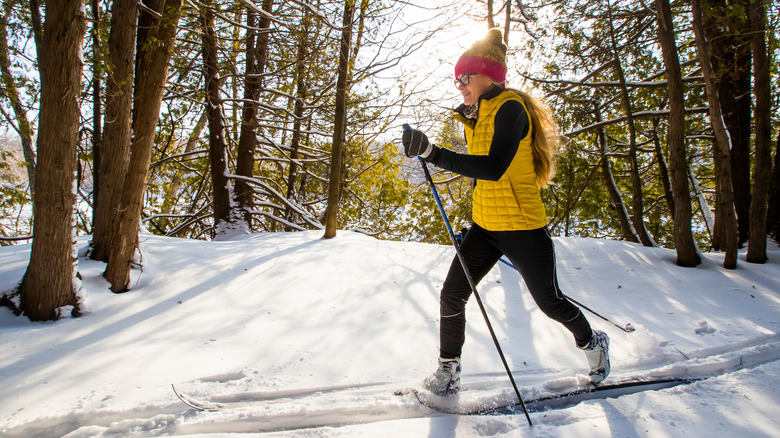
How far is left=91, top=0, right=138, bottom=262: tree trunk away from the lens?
3.29 m

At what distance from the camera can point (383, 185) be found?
13461 millimetres

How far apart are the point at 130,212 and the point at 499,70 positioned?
308 centimetres

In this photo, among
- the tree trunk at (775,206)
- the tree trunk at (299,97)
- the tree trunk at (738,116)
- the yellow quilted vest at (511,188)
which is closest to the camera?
the yellow quilted vest at (511,188)

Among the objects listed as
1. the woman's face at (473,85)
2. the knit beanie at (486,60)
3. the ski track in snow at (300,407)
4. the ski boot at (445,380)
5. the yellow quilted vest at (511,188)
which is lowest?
the ski track in snow at (300,407)

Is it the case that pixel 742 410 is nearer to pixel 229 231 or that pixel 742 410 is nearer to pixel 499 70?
pixel 499 70

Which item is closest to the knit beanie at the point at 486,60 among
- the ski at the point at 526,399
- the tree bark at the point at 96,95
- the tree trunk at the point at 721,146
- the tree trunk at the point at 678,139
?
the ski at the point at 526,399

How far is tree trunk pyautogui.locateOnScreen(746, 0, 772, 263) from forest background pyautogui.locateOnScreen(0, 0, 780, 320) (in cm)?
2

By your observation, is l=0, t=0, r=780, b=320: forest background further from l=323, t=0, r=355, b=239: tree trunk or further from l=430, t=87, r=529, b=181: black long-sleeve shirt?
l=430, t=87, r=529, b=181: black long-sleeve shirt

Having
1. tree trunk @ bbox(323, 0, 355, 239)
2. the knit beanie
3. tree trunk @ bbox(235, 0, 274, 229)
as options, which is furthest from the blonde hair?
tree trunk @ bbox(235, 0, 274, 229)

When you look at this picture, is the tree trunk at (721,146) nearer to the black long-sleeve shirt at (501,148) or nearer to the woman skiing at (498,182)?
the woman skiing at (498,182)

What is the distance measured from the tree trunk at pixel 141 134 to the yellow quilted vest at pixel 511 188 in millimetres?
2844

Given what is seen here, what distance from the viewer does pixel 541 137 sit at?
216 centimetres

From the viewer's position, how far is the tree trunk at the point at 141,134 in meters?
3.36

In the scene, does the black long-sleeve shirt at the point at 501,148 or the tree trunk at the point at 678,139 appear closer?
the black long-sleeve shirt at the point at 501,148
